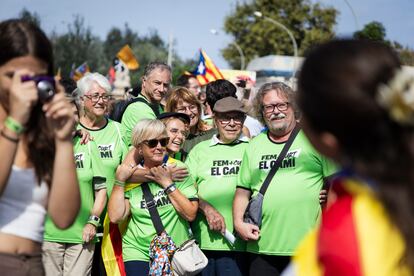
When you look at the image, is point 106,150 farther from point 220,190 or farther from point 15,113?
point 15,113

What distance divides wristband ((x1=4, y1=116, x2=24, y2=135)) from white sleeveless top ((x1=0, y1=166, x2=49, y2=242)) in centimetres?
26

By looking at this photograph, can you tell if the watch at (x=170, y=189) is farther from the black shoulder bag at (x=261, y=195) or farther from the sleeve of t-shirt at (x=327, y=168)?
the sleeve of t-shirt at (x=327, y=168)

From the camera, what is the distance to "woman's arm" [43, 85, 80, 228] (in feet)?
9.45

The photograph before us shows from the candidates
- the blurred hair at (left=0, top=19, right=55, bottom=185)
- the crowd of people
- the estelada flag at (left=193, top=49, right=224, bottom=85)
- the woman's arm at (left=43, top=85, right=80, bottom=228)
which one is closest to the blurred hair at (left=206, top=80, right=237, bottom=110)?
the crowd of people

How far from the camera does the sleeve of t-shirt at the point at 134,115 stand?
764 centimetres

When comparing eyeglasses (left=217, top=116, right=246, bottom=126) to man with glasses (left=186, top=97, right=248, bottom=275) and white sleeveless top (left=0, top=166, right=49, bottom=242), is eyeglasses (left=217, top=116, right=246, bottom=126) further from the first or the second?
white sleeveless top (left=0, top=166, right=49, bottom=242)

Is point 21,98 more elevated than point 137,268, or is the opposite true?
point 21,98

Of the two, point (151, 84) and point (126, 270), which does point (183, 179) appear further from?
point (151, 84)

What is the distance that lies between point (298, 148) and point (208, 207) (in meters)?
1.04

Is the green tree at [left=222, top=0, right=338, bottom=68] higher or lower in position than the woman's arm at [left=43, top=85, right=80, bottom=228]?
higher

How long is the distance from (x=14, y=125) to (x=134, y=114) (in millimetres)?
4879

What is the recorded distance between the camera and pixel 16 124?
9.30 ft

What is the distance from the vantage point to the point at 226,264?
6.34m

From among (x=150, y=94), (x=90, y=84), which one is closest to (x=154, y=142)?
(x=90, y=84)
